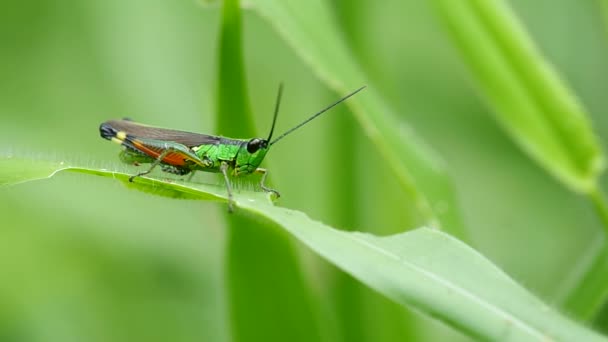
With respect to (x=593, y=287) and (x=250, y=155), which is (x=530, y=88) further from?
(x=250, y=155)

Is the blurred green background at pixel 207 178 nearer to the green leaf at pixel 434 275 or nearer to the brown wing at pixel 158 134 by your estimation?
the brown wing at pixel 158 134

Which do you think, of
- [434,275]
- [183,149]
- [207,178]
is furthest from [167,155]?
[434,275]

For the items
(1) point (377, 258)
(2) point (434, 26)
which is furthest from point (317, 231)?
(2) point (434, 26)

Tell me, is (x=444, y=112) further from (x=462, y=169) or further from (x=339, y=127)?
(x=339, y=127)

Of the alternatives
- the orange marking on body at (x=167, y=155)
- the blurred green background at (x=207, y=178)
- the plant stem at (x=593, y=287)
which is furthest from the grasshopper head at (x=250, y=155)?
the plant stem at (x=593, y=287)

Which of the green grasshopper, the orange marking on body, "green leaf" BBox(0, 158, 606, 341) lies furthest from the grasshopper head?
"green leaf" BBox(0, 158, 606, 341)

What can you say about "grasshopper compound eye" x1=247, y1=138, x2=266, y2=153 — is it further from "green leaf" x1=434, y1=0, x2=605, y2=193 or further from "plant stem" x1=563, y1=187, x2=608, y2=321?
"plant stem" x1=563, y1=187, x2=608, y2=321
